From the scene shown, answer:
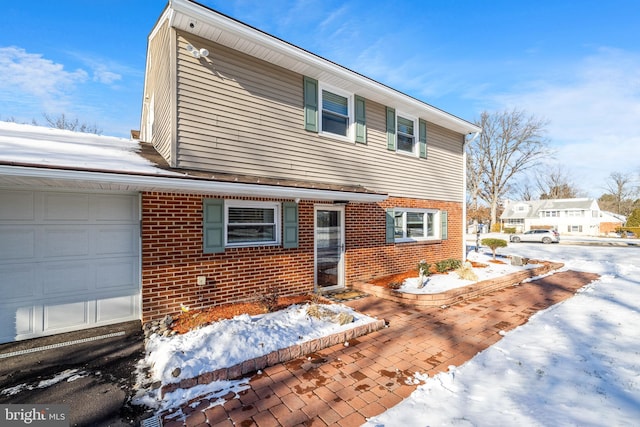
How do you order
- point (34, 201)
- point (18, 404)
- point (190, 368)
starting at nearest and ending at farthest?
1. point (18, 404)
2. point (190, 368)
3. point (34, 201)

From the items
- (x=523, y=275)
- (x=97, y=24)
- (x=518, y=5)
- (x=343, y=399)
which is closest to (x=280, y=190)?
(x=343, y=399)

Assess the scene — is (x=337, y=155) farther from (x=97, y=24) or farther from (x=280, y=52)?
(x=97, y=24)

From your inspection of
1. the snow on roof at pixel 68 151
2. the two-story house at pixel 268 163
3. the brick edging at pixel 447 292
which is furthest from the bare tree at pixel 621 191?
the snow on roof at pixel 68 151

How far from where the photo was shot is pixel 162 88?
19.6 feet

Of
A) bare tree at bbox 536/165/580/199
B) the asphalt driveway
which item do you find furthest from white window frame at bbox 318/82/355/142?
bare tree at bbox 536/165/580/199

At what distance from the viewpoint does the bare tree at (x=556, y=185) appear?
49.6 metres

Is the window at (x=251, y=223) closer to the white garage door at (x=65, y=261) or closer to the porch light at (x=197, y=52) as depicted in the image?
the white garage door at (x=65, y=261)

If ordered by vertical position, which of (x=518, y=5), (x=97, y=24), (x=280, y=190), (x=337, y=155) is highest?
(x=518, y=5)

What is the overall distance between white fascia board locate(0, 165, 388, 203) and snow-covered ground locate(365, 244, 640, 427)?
11.9ft

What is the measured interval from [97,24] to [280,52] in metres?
7.77

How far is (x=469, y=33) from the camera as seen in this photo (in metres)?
10.6

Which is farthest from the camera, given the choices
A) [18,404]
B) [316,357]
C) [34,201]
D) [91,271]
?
[91,271]

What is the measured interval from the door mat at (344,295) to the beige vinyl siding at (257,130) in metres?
2.83

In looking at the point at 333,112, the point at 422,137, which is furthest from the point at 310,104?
the point at 422,137
